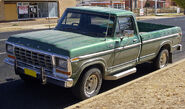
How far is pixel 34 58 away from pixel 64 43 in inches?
28.9

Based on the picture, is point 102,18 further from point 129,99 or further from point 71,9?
point 129,99

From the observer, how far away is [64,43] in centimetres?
532

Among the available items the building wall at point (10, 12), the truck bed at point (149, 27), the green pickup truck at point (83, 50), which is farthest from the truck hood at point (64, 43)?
the building wall at point (10, 12)

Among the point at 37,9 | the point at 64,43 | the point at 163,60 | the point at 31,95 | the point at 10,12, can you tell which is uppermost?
the point at 37,9

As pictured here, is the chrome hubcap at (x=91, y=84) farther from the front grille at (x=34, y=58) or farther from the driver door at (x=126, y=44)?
the front grille at (x=34, y=58)

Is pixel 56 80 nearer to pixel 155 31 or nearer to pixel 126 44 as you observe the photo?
pixel 126 44

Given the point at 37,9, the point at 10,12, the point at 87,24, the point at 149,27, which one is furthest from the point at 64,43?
the point at 37,9

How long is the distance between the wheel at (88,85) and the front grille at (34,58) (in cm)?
70

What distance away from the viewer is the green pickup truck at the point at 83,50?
5.15 m

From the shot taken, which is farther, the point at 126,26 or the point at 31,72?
the point at 126,26

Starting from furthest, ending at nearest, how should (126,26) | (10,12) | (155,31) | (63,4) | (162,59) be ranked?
1. (63,4)
2. (10,12)
3. (162,59)
4. (155,31)
5. (126,26)

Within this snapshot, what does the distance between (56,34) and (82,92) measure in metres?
1.54

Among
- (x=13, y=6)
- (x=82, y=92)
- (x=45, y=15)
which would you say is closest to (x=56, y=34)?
(x=82, y=92)

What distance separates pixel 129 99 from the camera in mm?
5414
